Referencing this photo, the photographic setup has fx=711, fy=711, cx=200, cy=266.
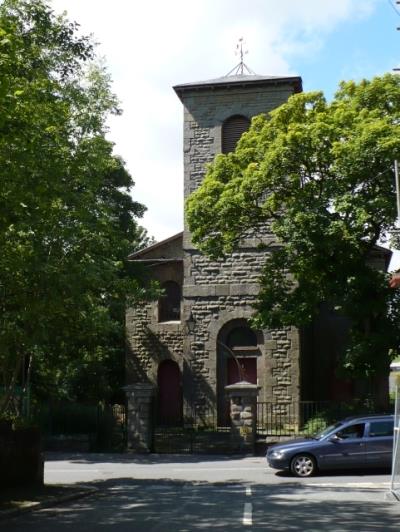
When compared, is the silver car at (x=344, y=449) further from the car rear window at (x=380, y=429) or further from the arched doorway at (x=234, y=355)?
the arched doorway at (x=234, y=355)

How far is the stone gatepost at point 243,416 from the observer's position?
21609mm

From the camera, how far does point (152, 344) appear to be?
98.5ft

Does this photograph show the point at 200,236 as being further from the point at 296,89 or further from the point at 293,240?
the point at 296,89

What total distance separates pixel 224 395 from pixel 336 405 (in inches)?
211

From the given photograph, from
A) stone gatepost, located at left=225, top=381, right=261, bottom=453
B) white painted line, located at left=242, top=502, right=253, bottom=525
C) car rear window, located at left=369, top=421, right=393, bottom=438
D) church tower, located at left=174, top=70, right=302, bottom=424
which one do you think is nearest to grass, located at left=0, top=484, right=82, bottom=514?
white painted line, located at left=242, top=502, right=253, bottom=525

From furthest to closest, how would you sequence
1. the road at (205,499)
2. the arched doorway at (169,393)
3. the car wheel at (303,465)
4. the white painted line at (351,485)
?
1. the arched doorway at (169,393)
2. the car wheel at (303,465)
3. the white painted line at (351,485)
4. the road at (205,499)

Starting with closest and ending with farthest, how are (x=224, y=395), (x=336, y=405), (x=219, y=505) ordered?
(x=219, y=505)
(x=336, y=405)
(x=224, y=395)

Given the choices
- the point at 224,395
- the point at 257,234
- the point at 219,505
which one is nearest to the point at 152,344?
the point at 224,395

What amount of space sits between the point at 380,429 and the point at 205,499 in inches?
220

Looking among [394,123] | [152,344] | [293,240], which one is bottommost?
[152,344]

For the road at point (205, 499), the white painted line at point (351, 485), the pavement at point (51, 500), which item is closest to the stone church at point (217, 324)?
the road at point (205, 499)

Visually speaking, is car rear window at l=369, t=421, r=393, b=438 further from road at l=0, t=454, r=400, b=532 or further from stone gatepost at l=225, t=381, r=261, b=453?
stone gatepost at l=225, t=381, r=261, b=453

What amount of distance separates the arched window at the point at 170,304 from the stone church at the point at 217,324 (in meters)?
0.04

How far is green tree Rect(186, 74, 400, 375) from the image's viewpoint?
69.1ft
